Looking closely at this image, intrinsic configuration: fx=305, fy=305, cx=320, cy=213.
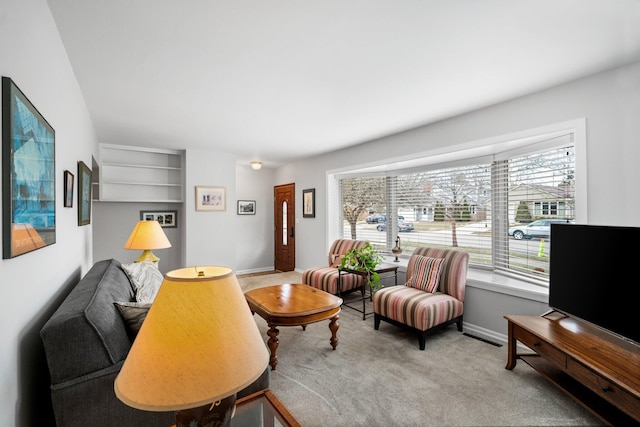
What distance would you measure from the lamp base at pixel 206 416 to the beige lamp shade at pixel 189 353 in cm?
14

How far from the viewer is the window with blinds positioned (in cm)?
302

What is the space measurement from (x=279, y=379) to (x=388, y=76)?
264 cm

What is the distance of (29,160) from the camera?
123cm

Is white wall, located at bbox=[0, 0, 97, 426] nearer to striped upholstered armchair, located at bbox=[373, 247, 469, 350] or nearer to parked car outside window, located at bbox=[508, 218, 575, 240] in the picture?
striped upholstered armchair, located at bbox=[373, 247, 469, 350]

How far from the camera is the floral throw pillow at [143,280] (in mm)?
2475

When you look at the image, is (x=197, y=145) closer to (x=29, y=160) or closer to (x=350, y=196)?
(x=350, y=196)

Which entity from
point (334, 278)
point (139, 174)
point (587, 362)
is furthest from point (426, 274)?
point (139, 174)

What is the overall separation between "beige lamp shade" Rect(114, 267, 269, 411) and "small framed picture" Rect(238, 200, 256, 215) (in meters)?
6.28

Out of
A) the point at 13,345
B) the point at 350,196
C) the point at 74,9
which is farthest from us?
the point at 350,196

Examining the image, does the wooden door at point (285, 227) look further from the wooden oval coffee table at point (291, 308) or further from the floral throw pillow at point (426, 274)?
the floral throw pillow at point (426, 274)

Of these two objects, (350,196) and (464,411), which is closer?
(464,411)

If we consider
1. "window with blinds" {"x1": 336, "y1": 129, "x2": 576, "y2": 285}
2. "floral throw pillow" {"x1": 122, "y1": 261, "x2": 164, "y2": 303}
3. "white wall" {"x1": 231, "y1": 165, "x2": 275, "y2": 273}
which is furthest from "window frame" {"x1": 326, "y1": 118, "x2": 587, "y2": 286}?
"floral throw pillow" {"x1": 122, "y1": 261, "x2": 164, "y2": 303}

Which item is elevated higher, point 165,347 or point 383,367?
point 165,347

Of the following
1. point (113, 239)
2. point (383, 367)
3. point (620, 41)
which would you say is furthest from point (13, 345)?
point (113, 239)
